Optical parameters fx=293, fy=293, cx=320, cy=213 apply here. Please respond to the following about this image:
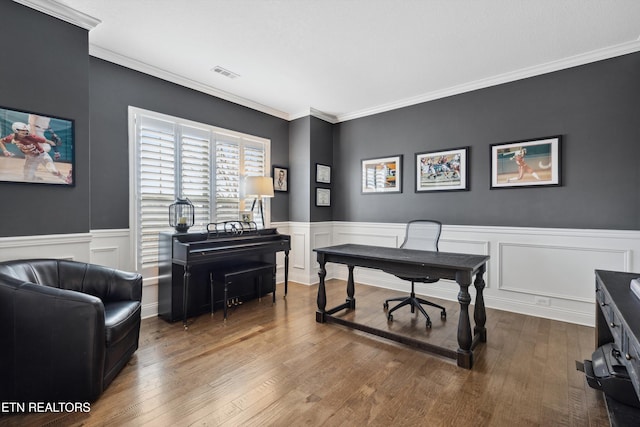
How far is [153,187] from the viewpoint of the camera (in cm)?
335

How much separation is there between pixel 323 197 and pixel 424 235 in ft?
6.79

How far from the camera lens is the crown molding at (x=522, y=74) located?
2957mm

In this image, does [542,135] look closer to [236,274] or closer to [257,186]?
[257,186]

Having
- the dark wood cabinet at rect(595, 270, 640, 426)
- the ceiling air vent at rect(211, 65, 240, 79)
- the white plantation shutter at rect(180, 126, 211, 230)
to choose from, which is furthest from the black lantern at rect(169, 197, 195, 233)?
the dark wood cabinet at rect(595, 270, 640, 426)

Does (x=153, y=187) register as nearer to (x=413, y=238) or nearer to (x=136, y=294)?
(x=136, y=294)

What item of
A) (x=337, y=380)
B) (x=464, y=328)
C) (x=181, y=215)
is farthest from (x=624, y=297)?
(x=181, y=215)

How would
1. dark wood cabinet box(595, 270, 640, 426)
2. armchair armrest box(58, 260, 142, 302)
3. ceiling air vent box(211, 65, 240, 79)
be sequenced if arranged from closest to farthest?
dark wood cabinet box(595, 270, 640, 426)
armchair armrest box(58, 260, 142, 302)
ceiling air vent box(211, 65, 240, 79)

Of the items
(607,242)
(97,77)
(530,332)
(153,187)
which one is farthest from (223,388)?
(607,242)

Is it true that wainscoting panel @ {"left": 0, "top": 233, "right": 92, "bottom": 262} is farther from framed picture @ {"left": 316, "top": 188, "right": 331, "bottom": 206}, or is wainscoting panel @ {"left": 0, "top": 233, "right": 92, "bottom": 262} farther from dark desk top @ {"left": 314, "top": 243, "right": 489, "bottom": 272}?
framed picture @ {"left": 316, "top": 188, "right": 331, "bottom": 206}

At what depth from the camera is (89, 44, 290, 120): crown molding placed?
3.00m

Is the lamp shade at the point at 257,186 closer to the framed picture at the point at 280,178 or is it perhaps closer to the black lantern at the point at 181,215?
the black lantern at the point at 181,215

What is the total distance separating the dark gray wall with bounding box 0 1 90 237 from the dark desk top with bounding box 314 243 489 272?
2.33 m

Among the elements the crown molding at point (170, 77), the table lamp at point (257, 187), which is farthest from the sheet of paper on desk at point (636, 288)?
the crown molding at point (170, 77)

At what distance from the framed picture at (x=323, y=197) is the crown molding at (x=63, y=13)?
131 inches
